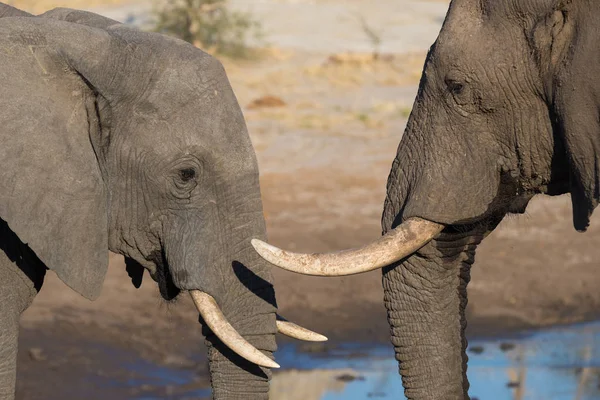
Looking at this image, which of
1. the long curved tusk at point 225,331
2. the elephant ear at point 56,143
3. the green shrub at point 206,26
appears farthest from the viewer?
the green shrub at point 206,26

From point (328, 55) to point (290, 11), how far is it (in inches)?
147

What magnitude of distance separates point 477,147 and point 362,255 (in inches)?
20.9

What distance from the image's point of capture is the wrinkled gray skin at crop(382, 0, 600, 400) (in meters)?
4.23

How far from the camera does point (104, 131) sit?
4.52 meters

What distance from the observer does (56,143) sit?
4320mm

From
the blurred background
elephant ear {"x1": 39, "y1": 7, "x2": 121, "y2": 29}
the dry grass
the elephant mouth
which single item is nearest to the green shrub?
the blurred background

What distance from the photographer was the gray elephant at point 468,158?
4238mm

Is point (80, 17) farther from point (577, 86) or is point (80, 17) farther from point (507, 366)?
point (507, 366)

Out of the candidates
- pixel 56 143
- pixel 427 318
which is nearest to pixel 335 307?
pixel 427 318

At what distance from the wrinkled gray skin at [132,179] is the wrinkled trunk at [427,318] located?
→ 1.50 ft

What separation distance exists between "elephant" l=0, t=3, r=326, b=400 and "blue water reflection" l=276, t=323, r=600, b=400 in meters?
2.43

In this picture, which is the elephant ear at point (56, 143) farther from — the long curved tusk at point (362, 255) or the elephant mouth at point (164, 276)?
the long curved tusk at point (362, 255)

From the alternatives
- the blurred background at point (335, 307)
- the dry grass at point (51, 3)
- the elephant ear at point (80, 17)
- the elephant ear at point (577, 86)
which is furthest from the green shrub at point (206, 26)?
Result: the elephant ear at point (577, 86)

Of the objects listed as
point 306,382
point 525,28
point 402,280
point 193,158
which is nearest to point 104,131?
point 193,158
